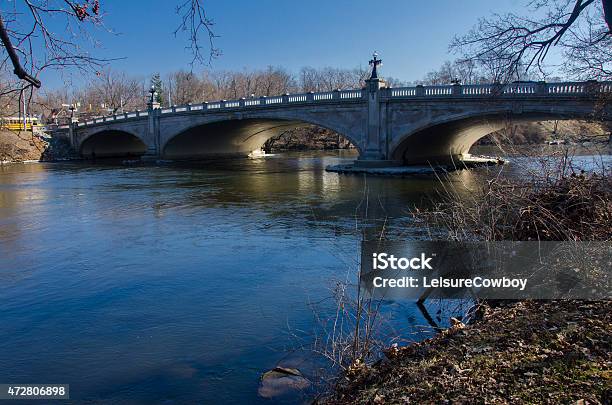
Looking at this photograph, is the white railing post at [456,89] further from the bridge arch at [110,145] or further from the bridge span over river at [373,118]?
the bridge arch at [110,145]

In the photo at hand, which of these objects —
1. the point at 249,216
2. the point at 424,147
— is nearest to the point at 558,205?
the point at 249,216

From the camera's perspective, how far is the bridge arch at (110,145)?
49684 millimetres

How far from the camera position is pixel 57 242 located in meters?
11.9

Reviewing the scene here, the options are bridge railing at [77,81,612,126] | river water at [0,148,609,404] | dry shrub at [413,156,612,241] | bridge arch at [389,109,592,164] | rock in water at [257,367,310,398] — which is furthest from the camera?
bridge arch at [389,109,592,164]

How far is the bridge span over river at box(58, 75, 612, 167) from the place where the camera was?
78.7 ft

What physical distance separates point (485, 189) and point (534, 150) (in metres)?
1.11

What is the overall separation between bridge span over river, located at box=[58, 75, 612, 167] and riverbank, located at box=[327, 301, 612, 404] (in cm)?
793

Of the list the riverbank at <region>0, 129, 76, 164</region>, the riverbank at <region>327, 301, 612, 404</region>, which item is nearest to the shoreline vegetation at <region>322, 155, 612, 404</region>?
the riverbank at <region>327, 301, 612, 404</region>

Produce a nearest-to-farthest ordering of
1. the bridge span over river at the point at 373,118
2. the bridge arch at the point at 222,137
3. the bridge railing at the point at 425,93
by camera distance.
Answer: the bridge railing at the point at 425,93, the bridge span over river at the point at 373,118, the bridge arch at the point at 222,137

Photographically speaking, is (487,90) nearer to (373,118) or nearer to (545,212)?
(373,118)

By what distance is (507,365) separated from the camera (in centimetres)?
378

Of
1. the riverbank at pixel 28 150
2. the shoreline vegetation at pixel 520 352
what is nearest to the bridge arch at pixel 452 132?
the shoreline vegetation at pixel 520 352

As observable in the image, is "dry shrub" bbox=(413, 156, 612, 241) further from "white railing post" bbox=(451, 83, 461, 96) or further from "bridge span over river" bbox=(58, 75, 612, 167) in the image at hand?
"white railing post" bbox=(451, 83, 461, 96)

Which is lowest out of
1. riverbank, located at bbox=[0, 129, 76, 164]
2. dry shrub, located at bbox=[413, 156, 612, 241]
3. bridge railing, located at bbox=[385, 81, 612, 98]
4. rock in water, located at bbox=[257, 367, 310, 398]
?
rock in water, located at bbox=[257, 367, 310, 398]
